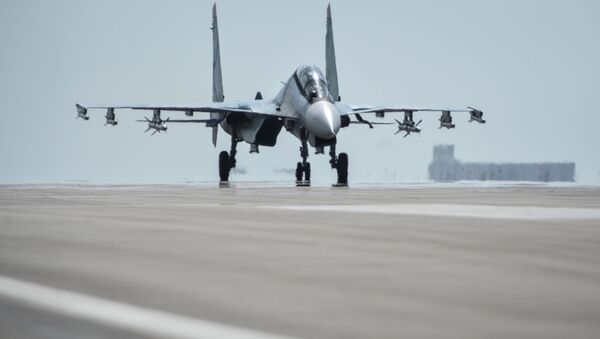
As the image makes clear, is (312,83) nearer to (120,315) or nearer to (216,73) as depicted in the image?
(216,73)

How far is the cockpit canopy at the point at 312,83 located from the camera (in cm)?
3837

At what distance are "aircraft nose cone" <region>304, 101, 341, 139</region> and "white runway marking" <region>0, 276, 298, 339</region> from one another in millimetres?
31787

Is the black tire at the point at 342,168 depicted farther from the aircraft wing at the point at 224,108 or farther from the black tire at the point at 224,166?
the black tire at the point at 224,166

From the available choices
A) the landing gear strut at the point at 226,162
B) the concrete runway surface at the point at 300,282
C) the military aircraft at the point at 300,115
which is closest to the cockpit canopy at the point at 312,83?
the military aircraft at the point at 300,115

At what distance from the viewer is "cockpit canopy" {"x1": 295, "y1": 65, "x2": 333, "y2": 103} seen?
38372 millimetres

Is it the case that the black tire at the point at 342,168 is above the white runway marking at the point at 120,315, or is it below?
above

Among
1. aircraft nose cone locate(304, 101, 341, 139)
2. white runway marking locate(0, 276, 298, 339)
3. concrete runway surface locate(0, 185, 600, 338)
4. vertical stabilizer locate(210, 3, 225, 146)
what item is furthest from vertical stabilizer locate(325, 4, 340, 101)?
white runway marking locate(0, 276, 298, 339)

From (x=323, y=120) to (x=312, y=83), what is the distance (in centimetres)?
253

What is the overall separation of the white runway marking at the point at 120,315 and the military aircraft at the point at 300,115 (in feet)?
105

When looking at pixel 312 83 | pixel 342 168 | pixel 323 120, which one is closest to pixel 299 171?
pixel 342 168

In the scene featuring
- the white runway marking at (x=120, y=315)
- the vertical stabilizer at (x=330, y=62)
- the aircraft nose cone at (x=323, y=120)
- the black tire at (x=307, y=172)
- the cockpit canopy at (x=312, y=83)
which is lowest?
the white runway marking at (x=120, y=315)

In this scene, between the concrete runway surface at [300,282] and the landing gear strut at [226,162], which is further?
the landing gear strut at [226,162]

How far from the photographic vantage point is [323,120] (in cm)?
3669

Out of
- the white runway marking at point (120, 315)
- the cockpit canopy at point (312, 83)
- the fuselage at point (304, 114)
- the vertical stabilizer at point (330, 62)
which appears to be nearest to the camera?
the white runway marking at point (120, 315)
